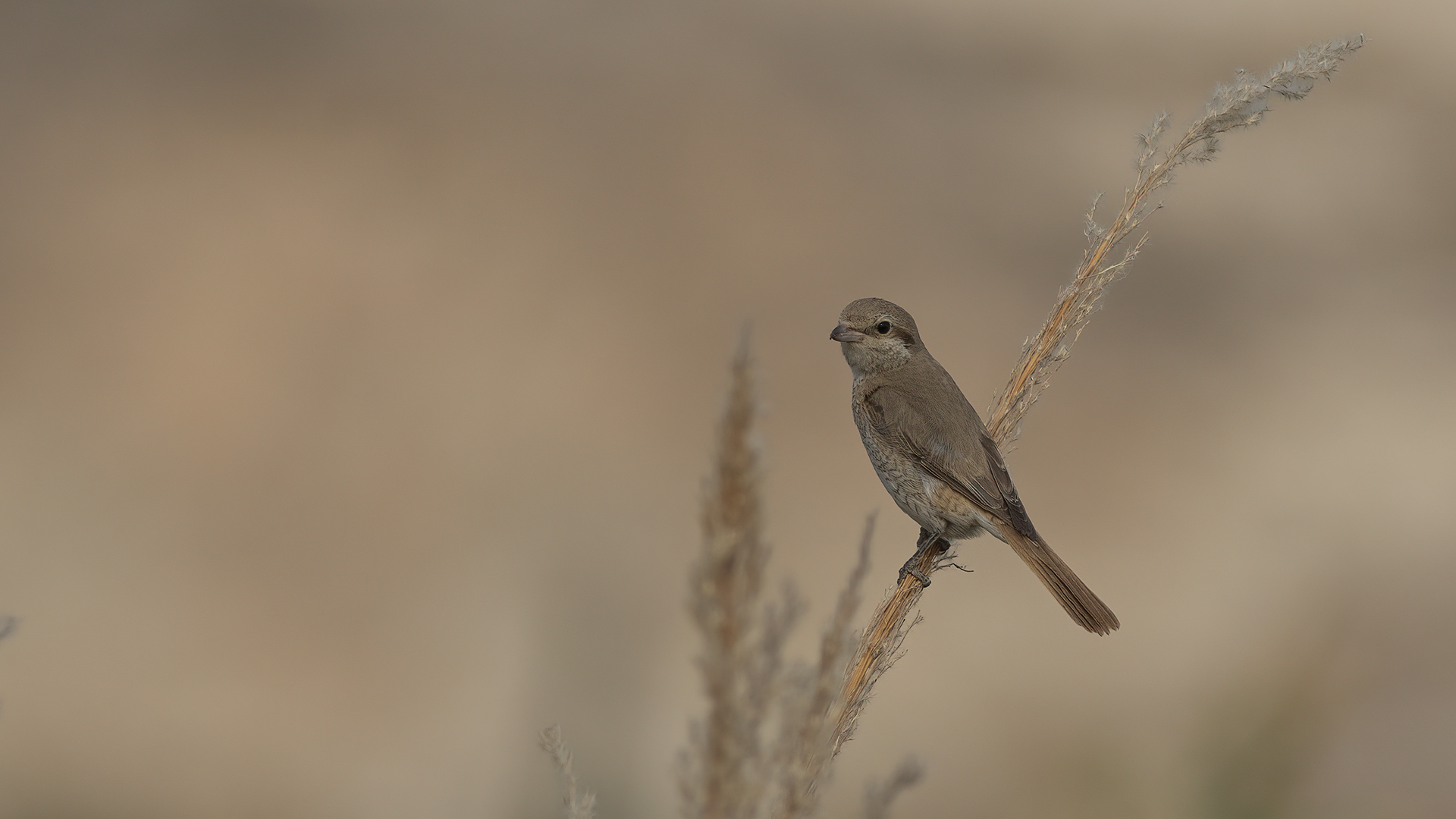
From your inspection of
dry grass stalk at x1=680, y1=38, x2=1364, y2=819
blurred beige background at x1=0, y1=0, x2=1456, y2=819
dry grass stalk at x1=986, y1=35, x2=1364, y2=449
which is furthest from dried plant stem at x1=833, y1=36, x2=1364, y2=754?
blurred beige background at x1=0, y1=0, x2=1456, y2=819

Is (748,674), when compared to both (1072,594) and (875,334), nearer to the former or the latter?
(1072,594)

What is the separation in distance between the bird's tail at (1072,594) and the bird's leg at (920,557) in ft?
1.09

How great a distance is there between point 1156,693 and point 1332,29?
17.0 meters

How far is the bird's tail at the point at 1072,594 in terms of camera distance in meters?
4.24

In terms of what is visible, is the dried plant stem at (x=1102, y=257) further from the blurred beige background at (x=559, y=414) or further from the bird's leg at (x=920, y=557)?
the blurred beige background at (x=559, y=414)

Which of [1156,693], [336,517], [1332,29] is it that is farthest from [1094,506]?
[1332,29]

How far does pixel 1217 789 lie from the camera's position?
4.51 m

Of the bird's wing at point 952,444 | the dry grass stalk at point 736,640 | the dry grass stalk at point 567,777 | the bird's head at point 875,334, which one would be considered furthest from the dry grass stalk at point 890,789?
the bird's head at point 875,334

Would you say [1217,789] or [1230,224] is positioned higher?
[1230,224]

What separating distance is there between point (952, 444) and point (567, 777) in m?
3.11

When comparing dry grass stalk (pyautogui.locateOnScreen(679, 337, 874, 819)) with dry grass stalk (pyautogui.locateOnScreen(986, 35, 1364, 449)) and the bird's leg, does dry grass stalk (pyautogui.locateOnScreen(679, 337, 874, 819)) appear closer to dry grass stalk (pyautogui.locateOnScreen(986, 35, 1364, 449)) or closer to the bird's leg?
dry grass stalk (pyautogui.locateOnScreen(986, 35, 1364, 449))

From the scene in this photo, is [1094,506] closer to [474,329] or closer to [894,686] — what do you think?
[894,686]

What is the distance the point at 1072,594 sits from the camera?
4.26 m

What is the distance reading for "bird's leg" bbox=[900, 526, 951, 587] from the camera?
359 centimetres
